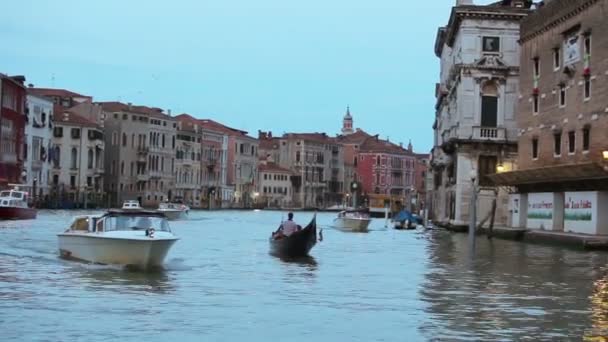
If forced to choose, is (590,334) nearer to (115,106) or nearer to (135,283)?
(135,283)

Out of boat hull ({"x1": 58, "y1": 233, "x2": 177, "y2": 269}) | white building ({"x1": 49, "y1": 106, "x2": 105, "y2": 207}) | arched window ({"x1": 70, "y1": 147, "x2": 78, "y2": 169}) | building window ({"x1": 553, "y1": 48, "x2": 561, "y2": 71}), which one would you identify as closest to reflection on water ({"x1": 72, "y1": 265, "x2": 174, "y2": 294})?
boat hull ({"x1": 58, "y1": 233, "x2": 177, "y2": 269})

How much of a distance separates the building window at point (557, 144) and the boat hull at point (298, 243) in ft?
52.5

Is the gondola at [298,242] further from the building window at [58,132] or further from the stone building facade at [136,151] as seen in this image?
the stone building facade at [136,151]

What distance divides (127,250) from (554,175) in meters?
20.6

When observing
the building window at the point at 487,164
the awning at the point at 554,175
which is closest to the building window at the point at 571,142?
the awning at the point at 554,175

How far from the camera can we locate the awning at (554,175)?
3403 cm

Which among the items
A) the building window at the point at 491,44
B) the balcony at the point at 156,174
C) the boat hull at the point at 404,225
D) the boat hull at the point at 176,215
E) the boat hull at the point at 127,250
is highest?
the building window at the point at 491,44

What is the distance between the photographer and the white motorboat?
22.0 meters

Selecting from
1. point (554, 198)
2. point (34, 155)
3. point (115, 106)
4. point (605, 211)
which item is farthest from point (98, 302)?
point (115, 106)

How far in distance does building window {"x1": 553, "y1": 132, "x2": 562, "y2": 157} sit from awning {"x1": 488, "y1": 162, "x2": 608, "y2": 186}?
1222 mm

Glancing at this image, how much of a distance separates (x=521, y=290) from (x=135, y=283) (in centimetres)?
695

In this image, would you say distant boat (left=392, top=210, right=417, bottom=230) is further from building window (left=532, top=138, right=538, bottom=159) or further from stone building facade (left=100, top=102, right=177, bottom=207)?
stone building facade (left=100, top=102, right=177, bottom=207)

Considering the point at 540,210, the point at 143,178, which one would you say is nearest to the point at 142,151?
the point at 143,178

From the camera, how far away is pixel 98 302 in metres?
16.2
